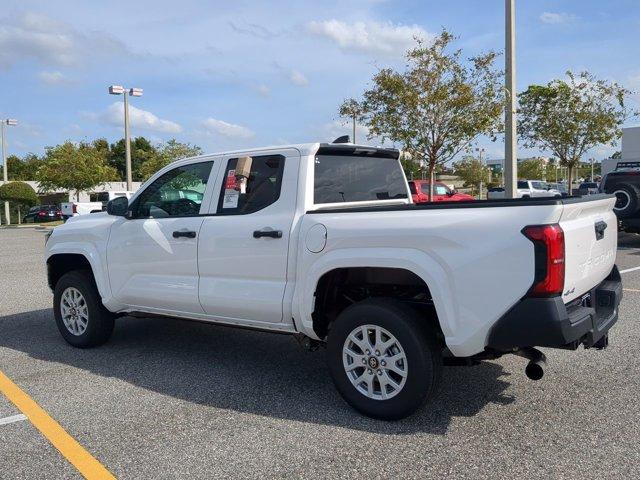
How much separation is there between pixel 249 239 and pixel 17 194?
134ft

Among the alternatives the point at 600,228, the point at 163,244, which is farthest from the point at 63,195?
the point at 600,228

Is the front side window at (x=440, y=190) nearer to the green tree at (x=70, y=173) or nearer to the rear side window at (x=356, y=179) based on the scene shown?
the rear side window at (x=356, y=179)

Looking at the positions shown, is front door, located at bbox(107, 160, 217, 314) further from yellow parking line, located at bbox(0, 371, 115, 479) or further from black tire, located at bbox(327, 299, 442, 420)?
black tire, located at bbox(327, 299, 442, 420)

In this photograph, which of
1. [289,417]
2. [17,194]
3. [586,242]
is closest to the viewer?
[586,242]

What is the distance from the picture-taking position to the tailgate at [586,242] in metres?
3.54

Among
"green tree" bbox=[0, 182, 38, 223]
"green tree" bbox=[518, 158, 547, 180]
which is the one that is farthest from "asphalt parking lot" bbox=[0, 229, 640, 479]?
"green tree" bbox=[518, 158, 547, 180]

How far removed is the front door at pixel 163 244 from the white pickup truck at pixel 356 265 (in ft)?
0.04

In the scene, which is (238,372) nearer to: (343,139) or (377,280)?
(377,280)

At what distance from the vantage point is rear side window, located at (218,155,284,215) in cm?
467

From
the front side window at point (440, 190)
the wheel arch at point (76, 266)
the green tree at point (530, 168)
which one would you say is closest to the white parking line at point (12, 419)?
the wheel arch at point (76, 266)

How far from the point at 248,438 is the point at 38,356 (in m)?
2.99

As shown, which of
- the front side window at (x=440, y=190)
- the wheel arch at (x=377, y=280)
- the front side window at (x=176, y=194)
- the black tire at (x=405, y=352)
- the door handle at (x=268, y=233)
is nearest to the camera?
the wheel arch at (x=377, y=280)

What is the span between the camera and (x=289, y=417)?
4.14m

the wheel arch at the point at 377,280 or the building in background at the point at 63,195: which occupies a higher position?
the building in background at the point at 63,195
